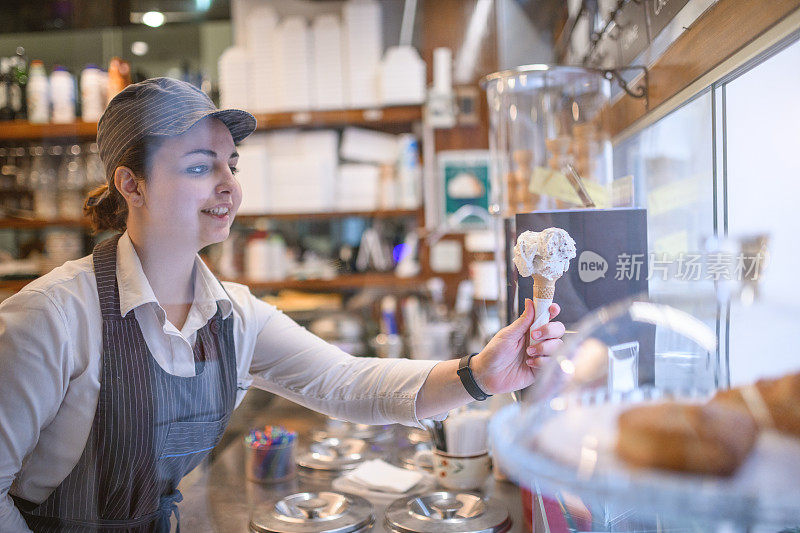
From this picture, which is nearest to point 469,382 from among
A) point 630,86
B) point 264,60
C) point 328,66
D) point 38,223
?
point 630,86

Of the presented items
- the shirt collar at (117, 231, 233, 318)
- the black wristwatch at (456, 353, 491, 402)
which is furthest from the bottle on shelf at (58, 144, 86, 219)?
the black wristwatch at (456, 353, 491, 402)

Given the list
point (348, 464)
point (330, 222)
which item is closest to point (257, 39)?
point (330, 222)

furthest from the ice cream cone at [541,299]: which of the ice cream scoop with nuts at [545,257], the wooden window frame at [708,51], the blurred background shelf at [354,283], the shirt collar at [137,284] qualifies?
the blurred background shelf at [354,283]

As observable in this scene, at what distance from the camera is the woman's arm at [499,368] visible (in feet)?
3.60

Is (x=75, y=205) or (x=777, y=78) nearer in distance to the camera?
(x=777, y=78)

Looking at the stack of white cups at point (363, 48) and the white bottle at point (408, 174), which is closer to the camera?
the stack of white cups at point (363, 48)

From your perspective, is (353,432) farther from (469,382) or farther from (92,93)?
(92,93)

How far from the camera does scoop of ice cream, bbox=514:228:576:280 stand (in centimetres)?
103

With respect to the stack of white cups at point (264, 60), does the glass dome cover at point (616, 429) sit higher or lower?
lower

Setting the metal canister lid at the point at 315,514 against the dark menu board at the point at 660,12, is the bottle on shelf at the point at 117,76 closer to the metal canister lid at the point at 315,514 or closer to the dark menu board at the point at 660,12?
the metal canister lid at the point at 315,514

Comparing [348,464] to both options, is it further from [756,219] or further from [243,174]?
[756,219]

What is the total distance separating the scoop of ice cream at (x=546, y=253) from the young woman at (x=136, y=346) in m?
0.08

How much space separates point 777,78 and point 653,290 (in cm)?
38

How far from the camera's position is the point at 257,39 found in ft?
8.18
